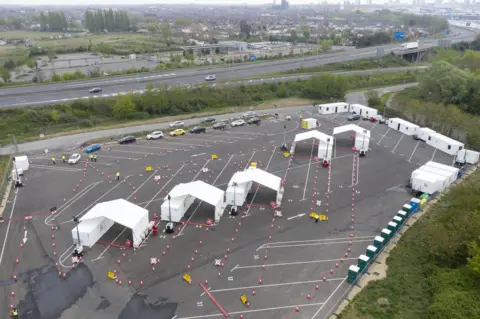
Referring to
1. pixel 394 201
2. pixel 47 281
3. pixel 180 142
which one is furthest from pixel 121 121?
pixel 394 201

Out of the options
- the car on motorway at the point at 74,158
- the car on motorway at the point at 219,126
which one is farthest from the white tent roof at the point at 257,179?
the car on motorway at the point at 219,126

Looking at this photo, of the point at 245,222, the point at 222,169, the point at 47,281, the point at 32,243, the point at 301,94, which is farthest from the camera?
the point at 301,94

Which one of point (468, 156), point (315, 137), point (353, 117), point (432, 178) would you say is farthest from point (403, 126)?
point (432, 178)

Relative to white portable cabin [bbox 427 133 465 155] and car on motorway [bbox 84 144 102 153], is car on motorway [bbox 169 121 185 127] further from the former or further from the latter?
white portable cabin [bbox 427 133 465 155]

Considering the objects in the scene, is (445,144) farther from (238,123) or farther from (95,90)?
(95,90)

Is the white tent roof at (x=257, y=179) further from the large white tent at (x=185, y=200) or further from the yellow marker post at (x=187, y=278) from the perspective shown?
the yellow marker post at (x=187, y=278)

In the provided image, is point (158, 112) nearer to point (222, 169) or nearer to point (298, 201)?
point (222, 169)

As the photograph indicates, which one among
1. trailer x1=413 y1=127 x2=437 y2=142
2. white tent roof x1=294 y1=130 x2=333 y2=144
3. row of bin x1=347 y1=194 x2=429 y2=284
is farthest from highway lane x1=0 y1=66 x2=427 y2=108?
row of bin x1=347 y1=194 x2=429 y2=284
